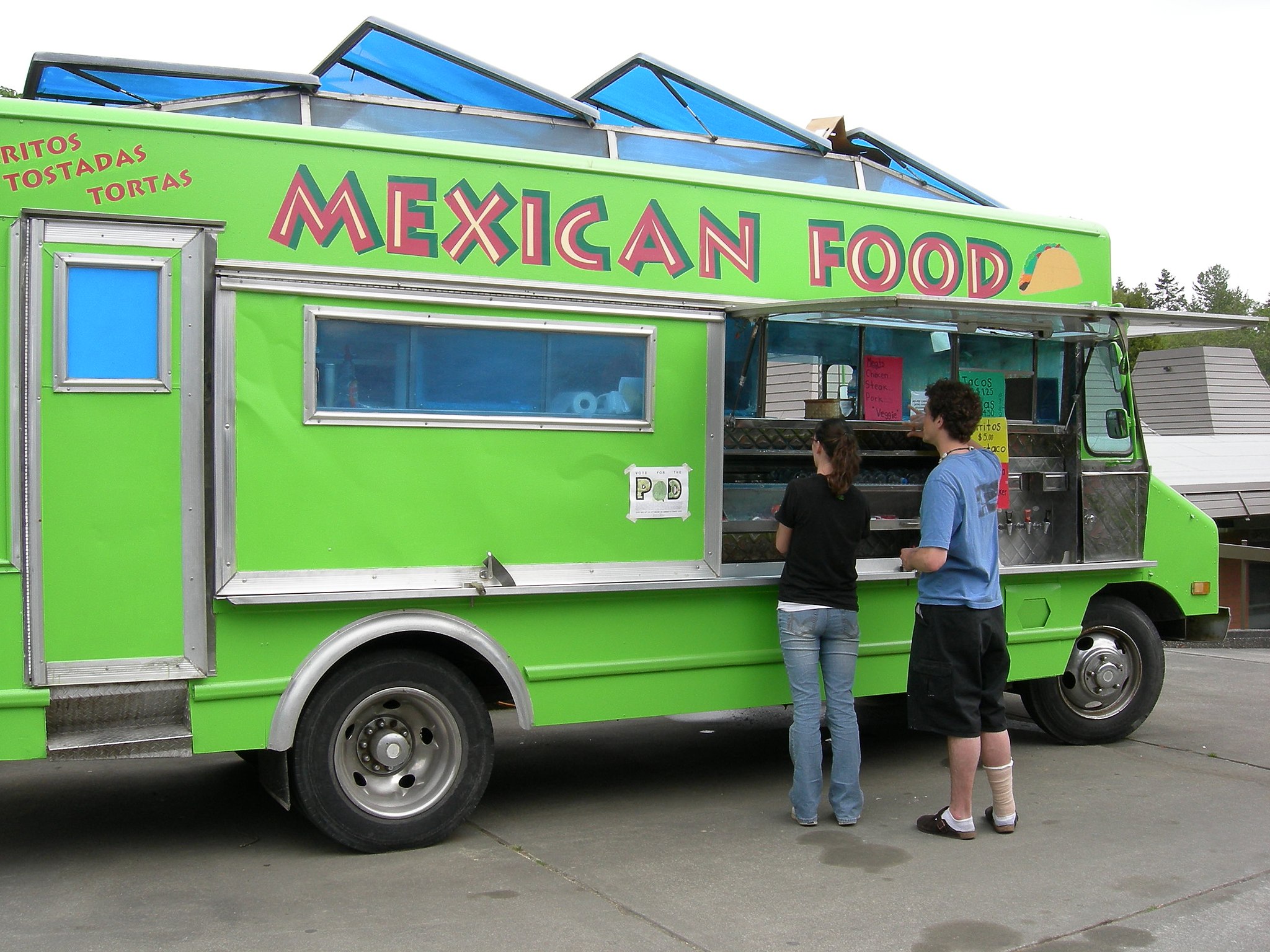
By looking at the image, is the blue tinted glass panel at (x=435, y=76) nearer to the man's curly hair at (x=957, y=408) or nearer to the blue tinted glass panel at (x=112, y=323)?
the blue tinted glass panel at (x=112, y=323)

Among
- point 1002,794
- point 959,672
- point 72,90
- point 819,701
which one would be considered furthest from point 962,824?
point 72,90

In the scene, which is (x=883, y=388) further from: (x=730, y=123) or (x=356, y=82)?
(x=356, y=82)

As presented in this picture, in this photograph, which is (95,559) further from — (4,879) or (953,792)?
(953,792)

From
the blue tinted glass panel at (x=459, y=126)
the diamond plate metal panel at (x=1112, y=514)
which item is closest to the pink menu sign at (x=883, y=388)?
the diamond plate metal panel at (x=1112, y=514)

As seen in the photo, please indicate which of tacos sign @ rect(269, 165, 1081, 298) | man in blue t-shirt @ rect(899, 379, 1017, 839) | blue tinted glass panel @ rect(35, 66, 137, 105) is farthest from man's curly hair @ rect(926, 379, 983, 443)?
blue tinted glass panel @ rect(35, 66, 137, 105)

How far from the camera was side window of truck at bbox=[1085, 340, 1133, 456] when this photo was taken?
7.05 meters

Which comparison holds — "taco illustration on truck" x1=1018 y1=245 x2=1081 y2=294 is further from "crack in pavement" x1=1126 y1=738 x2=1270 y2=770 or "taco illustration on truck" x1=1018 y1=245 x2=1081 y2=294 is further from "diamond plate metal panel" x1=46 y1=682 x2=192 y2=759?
"diamond plate metal panel" x1=46 y1=682 x2=192 y2=759

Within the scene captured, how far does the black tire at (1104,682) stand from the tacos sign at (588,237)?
2.12 m

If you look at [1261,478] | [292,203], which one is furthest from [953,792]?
[1261,478]

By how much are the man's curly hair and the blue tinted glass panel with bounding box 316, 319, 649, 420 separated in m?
1.35

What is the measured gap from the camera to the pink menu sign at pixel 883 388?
659 cm

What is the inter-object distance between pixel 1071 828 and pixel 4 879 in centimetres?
460

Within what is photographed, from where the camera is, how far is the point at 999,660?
5.40 m

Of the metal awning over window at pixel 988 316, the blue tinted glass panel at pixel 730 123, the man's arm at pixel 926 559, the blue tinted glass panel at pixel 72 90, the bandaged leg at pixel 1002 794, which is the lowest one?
the bandaged leg at pixel 1002 794
